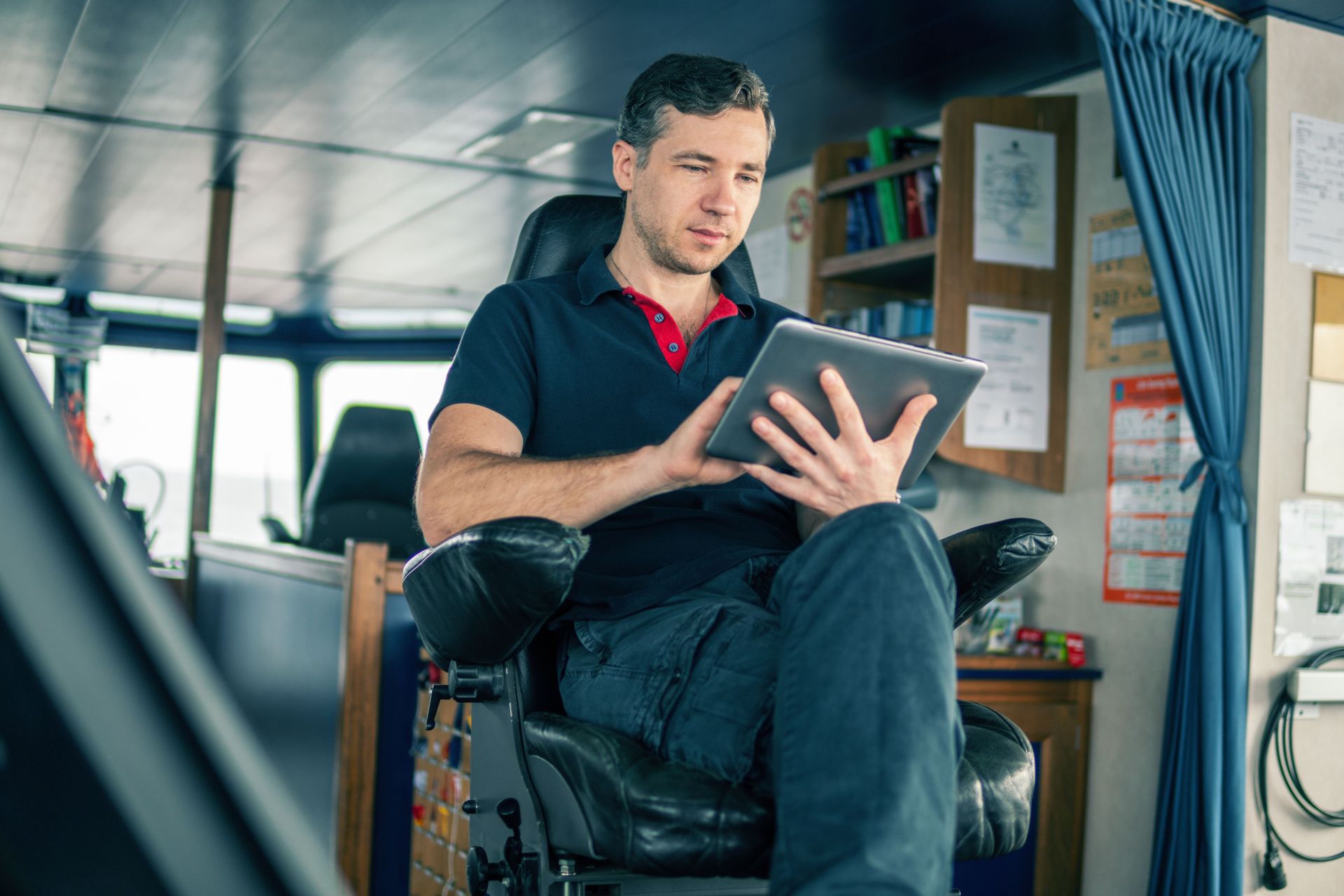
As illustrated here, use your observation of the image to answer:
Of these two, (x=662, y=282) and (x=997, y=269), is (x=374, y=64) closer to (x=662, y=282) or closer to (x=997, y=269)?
(x=997, y=269)

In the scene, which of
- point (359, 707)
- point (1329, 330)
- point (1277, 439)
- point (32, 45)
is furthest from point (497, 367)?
point (32, 45)

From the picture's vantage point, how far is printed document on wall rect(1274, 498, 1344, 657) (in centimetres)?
256

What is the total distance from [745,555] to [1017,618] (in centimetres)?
184

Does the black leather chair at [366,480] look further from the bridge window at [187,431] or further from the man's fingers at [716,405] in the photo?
the bridge window at [187,431]

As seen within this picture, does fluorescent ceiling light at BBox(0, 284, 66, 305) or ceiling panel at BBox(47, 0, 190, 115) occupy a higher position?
ceiling panel at BBox(47, 0, 190, 115)

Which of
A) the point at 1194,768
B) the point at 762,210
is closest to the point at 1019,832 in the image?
the point at 1194,768

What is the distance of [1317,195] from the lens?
8.73 feet

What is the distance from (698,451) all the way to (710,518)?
25 cm

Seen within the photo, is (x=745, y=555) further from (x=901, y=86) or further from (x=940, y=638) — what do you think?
(x=901, y=86)

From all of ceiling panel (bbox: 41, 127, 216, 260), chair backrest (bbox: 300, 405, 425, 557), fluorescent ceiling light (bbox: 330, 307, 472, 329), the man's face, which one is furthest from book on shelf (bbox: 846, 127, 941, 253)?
fluorescent ceiling light (bbox: 330, 307, 472, 329)

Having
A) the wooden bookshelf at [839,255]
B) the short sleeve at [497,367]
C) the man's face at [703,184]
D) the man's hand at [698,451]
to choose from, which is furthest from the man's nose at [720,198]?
the wooden bookshelf at [839,255]

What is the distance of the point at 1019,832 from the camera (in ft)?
3.80

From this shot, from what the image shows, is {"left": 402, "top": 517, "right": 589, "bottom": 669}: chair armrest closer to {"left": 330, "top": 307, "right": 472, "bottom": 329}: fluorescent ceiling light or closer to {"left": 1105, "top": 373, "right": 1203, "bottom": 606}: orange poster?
{"left": 1105, "top": 373, "right": 1203, "bottom": 606}: orange poster

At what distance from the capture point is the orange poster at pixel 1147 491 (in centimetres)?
276
